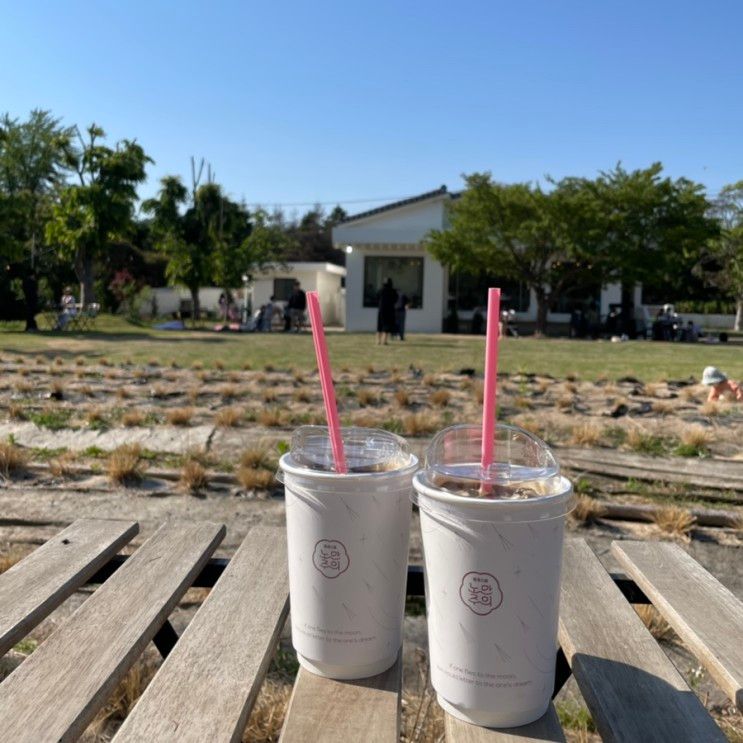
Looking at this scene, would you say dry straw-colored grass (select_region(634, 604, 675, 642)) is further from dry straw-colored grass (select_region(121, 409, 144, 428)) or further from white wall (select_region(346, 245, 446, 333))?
white wall (select_region(346, 245, 446, 333))

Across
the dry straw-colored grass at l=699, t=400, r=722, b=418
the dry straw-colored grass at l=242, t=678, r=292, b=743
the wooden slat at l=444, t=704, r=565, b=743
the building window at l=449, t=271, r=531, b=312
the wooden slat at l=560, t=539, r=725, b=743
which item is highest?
the building window at l=449, t=271, r=531, b=312

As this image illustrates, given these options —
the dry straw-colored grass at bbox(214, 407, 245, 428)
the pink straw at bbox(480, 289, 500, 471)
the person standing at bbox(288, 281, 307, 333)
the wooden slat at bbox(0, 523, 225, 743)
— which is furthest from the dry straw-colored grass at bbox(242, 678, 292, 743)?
the person standing at bbox(288, 281, 307, 333)

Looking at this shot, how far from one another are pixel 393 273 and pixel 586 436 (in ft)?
81.5

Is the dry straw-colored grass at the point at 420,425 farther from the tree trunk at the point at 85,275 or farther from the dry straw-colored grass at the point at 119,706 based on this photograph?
the tree trunk at the point at 85,275

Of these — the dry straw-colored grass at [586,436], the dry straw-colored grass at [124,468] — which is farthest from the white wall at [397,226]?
the dry straw-colored grass at [124,468]

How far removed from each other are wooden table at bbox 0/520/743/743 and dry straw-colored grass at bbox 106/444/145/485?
8.05 feet

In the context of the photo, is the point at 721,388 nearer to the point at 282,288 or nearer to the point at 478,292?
the point at 478,292

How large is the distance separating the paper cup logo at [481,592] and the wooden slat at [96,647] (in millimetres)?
631

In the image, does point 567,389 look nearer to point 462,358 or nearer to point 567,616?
point 462,358

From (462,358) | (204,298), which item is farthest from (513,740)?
(204,298)

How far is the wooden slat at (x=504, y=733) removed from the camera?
48.3 inches

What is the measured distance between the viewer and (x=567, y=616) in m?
1.71

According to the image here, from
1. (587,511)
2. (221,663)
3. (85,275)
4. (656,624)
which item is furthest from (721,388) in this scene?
(85,275)

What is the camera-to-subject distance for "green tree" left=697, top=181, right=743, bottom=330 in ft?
130
